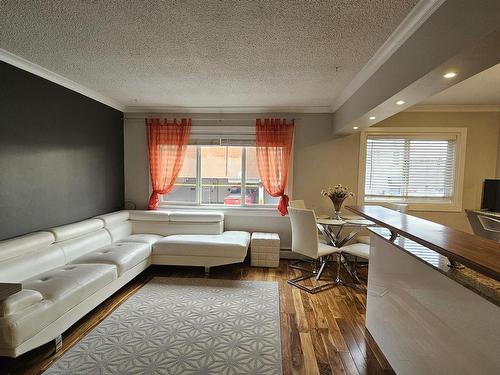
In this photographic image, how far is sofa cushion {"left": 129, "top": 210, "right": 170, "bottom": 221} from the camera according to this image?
4.16m

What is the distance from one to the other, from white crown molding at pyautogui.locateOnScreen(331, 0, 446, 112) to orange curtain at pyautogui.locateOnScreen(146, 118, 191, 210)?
8.91ft

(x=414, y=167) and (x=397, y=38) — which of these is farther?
(x=414, y=167)

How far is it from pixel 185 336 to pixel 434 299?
1.89 meters

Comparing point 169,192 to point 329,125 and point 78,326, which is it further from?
point 329,125

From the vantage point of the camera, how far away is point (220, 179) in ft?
15.2

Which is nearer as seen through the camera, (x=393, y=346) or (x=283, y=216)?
(x=393, y=346)

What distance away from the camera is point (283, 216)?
14.5ft

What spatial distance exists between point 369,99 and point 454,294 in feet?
6.43

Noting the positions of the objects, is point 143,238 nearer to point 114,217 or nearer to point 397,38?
point 114,217

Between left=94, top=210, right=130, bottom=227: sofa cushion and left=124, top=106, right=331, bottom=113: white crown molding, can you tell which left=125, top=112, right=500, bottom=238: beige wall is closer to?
left=124, top=106, right=331, bottom=113: white crown molding

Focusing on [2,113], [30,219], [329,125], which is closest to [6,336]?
[30,219]

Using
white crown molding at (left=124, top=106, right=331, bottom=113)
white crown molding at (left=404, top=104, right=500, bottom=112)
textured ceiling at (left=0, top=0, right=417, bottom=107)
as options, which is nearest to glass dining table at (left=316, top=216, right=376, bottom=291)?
textured ceiling at (left=0, top=0, right=417, bottom=107)

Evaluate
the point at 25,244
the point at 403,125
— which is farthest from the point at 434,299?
the point at 403,125

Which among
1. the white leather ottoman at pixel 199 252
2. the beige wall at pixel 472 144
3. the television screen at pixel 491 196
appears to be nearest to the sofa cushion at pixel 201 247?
the white leather ottoman at pixel 199 252
